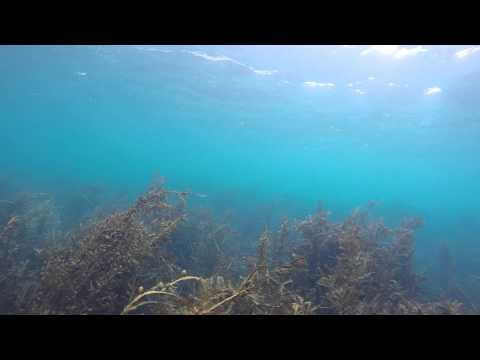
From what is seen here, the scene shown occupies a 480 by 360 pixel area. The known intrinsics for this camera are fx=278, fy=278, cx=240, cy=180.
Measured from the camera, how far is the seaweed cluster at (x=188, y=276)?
175 inches

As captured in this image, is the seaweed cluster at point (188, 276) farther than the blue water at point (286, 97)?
No

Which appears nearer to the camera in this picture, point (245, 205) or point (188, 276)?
point (188, 276)

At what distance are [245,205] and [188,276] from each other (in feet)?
79.7

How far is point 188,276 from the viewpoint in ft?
13.9

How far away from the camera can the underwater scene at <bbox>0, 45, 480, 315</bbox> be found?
16.6 ft

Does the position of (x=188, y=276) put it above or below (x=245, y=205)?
above

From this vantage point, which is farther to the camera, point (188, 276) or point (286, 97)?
point (286, 97)

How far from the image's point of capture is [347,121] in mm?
37094

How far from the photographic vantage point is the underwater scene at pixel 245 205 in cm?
506

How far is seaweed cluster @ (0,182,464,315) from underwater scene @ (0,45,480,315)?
0.15ft

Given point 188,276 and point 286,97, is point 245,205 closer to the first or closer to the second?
point 286,97

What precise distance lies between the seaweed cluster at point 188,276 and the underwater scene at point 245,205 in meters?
0.05

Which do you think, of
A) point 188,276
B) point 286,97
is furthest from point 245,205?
point 188,276
